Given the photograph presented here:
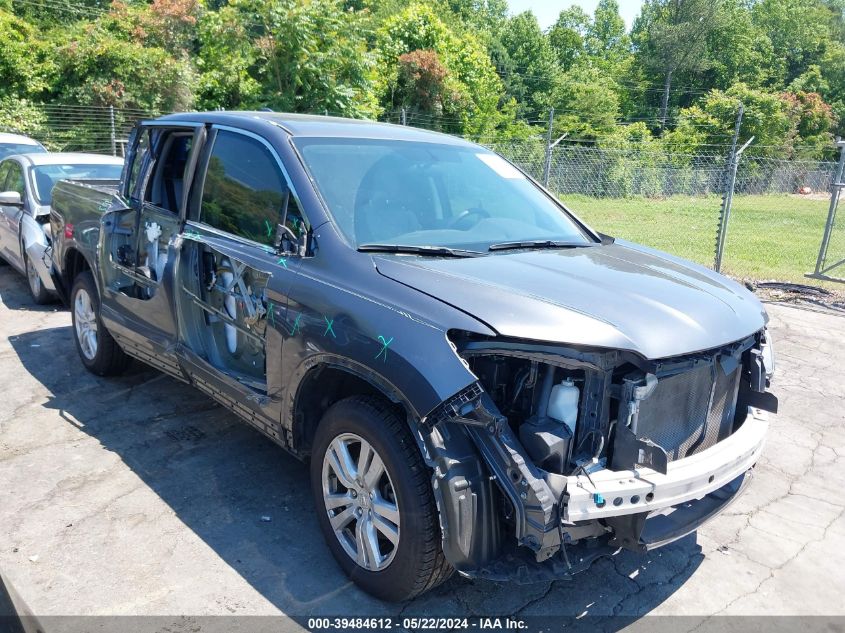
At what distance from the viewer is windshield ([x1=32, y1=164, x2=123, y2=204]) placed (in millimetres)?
7678

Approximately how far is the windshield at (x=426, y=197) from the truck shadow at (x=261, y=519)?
1533 mm

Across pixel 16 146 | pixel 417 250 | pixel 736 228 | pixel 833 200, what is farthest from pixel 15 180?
pixel 736 228

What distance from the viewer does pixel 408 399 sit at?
248cm

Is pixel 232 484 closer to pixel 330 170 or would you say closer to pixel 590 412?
pixel 330 170

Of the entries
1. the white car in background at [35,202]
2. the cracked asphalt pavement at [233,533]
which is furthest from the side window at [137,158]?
the white car in background at [35,202]

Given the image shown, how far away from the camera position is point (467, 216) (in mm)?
3686

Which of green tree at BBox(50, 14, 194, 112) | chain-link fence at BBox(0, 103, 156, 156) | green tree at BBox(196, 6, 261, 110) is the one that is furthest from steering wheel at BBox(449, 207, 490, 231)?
green tree at BBox(50, 14, 194, 112)

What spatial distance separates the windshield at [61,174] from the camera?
25.2 ft

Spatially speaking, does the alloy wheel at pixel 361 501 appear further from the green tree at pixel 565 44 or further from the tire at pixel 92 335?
the green tree at pixel 565 44

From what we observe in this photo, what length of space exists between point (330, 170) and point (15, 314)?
5523mm

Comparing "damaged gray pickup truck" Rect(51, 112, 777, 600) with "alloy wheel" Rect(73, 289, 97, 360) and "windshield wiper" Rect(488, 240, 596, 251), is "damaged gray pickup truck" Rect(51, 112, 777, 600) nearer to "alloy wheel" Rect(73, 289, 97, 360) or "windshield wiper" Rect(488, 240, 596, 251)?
"windshield wiper" Rect(488, 240, 596, 251)

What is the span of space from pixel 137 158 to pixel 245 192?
1.59 meters

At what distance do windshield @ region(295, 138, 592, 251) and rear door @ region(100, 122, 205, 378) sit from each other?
1.07 meters

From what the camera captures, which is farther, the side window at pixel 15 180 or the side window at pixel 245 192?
the side window at pixel 15 180
